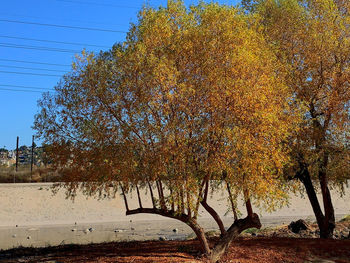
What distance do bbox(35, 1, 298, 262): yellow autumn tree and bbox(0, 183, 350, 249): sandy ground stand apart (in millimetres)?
17999

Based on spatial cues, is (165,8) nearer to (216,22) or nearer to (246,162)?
(216,22)

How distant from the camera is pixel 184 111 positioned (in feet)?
49.9

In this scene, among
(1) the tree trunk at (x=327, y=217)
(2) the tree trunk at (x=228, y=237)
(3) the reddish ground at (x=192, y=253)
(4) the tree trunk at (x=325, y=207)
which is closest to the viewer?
(2) the tree trunk at (x=228, y=237)

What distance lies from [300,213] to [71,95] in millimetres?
37064

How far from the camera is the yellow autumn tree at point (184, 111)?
15062mm

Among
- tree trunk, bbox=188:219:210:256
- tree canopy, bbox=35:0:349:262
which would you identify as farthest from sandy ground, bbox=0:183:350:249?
tree canopy, bbox=35:0:349:262

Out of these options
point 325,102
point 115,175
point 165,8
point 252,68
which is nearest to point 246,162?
point 252,68

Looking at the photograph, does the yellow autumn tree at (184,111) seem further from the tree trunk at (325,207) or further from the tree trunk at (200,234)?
the tree trunk at (325,207)

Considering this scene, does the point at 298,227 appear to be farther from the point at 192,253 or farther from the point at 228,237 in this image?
the point at 192,253

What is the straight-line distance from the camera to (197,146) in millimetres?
15562

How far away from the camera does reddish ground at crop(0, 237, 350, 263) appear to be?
1758 centimetres

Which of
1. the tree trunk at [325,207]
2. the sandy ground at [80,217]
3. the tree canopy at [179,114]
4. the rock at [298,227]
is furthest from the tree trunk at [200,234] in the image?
the sandy ground at [80,217]

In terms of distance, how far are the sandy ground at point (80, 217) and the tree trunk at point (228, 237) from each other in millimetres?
15034

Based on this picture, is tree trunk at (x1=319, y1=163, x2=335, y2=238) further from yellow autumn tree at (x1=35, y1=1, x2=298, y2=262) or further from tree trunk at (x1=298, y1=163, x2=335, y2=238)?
yellow autumn tree at (x1=35, y1=1, x2=298, y2=262)
